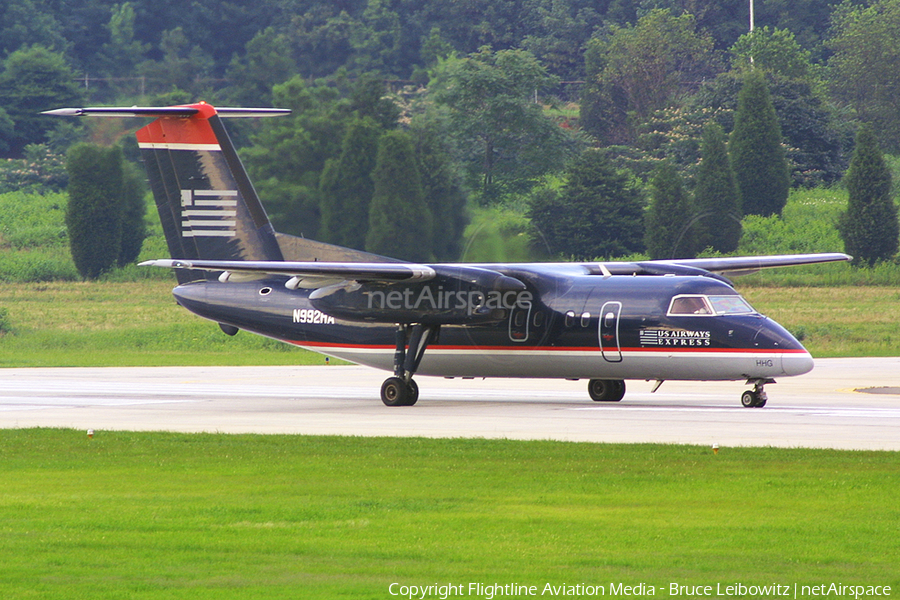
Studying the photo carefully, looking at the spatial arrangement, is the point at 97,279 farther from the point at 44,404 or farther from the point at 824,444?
the point at 824,444

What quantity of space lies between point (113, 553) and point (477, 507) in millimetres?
3796

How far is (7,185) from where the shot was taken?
71375mm

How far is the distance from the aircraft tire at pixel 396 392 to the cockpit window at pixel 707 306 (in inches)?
Answer: 215

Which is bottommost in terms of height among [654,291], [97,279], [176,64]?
[97,279]

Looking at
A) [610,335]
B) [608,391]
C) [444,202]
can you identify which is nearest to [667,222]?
[444,202]

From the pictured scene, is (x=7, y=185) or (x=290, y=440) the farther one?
(x=7, y=185)

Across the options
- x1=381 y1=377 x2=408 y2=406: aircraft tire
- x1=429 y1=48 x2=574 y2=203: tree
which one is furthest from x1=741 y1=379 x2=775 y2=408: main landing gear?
x1=429 y1=48 x2=574 y2=203: tree

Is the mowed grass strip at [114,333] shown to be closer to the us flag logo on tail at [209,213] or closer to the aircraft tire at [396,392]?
the us flag logo on tail at [209,213]

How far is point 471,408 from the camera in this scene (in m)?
24.1

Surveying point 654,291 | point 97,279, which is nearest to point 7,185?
point 97,279

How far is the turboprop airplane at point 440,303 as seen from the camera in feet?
73.7

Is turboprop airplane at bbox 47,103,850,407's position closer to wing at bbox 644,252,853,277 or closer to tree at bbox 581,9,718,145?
A: wing at bbox 644,252,853,277

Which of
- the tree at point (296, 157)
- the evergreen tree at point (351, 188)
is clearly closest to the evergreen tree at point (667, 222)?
the evergreen tree at point (351, 188)

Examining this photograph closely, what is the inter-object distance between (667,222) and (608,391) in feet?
82.9
